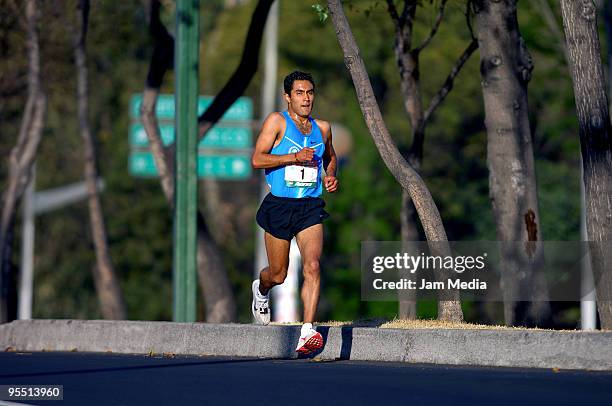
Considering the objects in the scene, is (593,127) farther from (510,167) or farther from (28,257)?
(28,257)

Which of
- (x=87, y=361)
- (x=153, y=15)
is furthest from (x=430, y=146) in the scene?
(x=87, y=361)

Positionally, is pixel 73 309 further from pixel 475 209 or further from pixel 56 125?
pixel 475 209

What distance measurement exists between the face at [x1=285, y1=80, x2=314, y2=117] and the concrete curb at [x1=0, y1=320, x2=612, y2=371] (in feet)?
6.14

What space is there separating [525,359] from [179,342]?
3.46 m

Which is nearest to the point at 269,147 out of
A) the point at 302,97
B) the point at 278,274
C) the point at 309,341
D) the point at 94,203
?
the point at 302,97

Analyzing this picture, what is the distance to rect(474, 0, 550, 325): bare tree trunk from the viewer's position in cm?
1586

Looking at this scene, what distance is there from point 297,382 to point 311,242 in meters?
1.83

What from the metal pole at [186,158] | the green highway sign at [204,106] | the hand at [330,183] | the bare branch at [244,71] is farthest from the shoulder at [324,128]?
the green highway sign at [204,106]

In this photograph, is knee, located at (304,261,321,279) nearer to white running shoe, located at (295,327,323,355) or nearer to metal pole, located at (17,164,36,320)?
white running shoe, located at (295,327,323,355)

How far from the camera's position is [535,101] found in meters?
48.8

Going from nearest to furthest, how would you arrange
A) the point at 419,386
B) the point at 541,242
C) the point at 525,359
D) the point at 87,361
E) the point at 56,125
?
the point at 419,386 < the point at 525,359 < the point at 87,361 < the point at 541,242 < the point at 56,125

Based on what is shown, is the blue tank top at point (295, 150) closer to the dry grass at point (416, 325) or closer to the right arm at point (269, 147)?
the right arm at point (269, 147)

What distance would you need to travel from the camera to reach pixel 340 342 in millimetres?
13242

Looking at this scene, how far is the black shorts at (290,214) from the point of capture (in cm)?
1249
